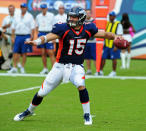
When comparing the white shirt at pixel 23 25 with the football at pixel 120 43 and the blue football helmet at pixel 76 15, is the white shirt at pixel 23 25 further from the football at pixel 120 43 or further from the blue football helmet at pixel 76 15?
the blue football helmet at pixel 76 15

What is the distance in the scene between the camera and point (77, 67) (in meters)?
7.41

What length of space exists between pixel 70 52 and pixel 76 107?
1803 mm

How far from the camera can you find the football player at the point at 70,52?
7.29m

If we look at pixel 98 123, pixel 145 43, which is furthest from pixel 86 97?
pixel 145 43

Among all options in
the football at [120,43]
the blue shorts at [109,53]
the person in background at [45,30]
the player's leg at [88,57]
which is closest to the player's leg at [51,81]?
the football at [120,43]

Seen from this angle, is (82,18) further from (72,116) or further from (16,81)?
(16,81)

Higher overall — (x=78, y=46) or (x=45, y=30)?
(x=78, y=46)

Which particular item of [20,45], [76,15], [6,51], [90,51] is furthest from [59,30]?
[6,51]

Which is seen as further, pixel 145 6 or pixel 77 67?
pixel 145 6

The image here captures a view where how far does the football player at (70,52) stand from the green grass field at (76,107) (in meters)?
0.38

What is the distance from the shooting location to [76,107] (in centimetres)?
896

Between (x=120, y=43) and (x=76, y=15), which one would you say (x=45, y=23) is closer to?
(x=120, y=43)

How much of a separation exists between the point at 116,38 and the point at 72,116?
1.43 meters

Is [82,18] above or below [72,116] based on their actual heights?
above
